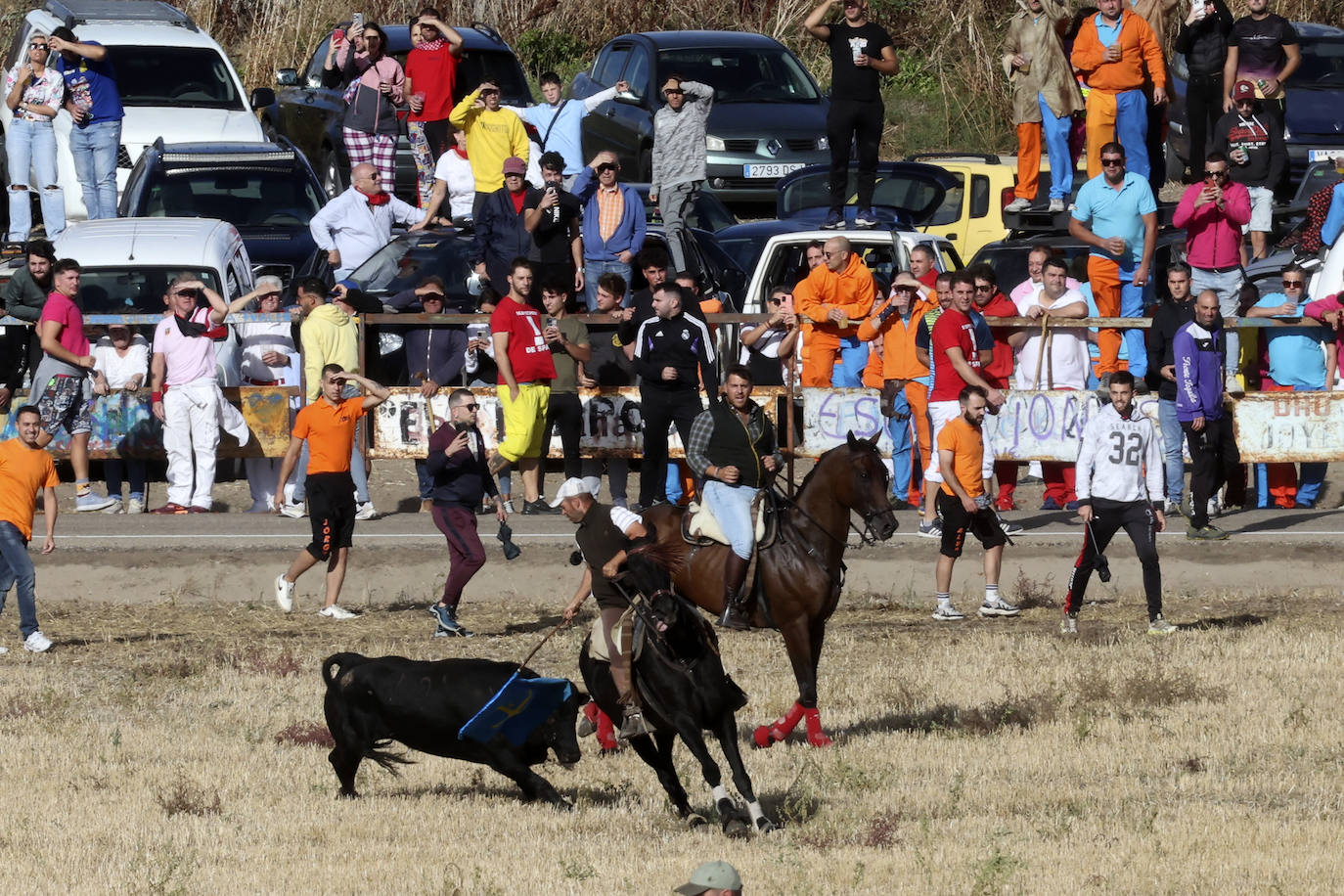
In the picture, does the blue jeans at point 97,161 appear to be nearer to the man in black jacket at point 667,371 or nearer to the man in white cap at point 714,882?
the man in black jacket at point 667,371

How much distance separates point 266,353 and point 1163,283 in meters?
8.70

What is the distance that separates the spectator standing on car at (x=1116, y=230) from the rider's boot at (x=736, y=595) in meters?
7.93

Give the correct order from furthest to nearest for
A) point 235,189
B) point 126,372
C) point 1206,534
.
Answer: point 235,189, point 126,372, point 1206,534

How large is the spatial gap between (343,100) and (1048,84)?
8784 mm

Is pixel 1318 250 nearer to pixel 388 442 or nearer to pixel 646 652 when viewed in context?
pixel 388 442

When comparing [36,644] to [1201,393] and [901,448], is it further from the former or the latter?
[1201,393]

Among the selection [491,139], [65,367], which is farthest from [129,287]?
[491,139]

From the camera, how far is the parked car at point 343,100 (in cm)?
2666

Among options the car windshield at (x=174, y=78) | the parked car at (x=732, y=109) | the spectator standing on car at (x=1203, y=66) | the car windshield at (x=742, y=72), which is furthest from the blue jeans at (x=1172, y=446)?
the car windshield at (x=174, y=78)

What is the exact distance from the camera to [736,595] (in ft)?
42.8

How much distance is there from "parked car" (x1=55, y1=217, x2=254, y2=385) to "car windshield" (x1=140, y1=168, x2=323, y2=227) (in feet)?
7.71

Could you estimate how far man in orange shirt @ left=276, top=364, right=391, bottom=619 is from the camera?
16.3m

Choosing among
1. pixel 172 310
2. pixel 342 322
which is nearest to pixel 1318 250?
pixel 342 322

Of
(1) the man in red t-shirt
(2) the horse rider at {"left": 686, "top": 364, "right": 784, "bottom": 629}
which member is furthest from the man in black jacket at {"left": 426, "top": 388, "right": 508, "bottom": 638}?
(1) the man in red t-shirt
